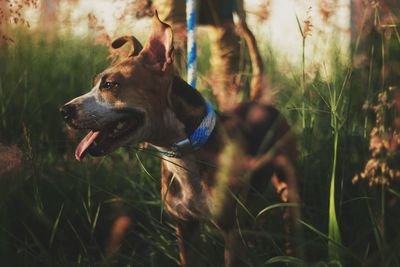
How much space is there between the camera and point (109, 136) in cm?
283

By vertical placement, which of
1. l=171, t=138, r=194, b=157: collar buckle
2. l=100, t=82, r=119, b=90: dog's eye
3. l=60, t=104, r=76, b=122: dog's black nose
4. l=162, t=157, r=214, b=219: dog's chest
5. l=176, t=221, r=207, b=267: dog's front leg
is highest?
l=100, t=82, r=119, b=90: dog's eye

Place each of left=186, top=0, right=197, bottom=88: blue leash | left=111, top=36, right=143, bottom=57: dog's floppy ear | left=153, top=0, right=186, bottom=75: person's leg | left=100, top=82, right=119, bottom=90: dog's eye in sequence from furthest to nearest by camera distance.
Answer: left=153, top=0, right=186, bottom=75: person's leg → left=186, top=0, right=197, bottom=88: blue leash → left=111, top=36, right=143, bottom=57: dog's floppy ear → left=100, top=82, right=119, bottom=90: dog's eye

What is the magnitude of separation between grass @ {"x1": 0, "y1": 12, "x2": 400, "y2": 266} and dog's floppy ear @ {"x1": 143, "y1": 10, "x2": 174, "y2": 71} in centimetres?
57

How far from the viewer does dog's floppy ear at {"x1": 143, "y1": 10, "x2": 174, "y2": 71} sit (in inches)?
115

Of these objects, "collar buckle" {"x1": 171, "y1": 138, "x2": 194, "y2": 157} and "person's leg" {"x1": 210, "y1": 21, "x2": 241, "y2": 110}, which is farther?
"person's leg" {"x1": 210, "y1": 21, "x2": 241, "y2": 110}

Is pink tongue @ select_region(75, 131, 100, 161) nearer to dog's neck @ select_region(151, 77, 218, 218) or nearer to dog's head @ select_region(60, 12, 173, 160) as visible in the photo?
dog's head @ select_region(60, 12, 173, 160)

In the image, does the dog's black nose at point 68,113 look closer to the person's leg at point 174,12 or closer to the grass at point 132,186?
the grass at point 132,186

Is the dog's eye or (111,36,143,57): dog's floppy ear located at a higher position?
(111,36,143,57): dog's floppy ear

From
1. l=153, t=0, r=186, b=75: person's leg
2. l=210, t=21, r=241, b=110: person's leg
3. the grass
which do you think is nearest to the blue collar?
the grass

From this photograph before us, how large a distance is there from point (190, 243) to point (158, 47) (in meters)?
0.95

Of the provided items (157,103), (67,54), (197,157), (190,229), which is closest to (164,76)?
(157,103)

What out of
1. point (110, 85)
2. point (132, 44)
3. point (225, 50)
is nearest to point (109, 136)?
point (110, 85)

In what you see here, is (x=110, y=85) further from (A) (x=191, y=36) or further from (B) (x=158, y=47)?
(A) (x=191, y=36)

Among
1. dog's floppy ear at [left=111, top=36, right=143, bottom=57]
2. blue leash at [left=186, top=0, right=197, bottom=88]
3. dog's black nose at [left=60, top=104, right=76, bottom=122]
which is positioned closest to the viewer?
dog's black nose at [left=60, top=104, right=76, bottom=122]
